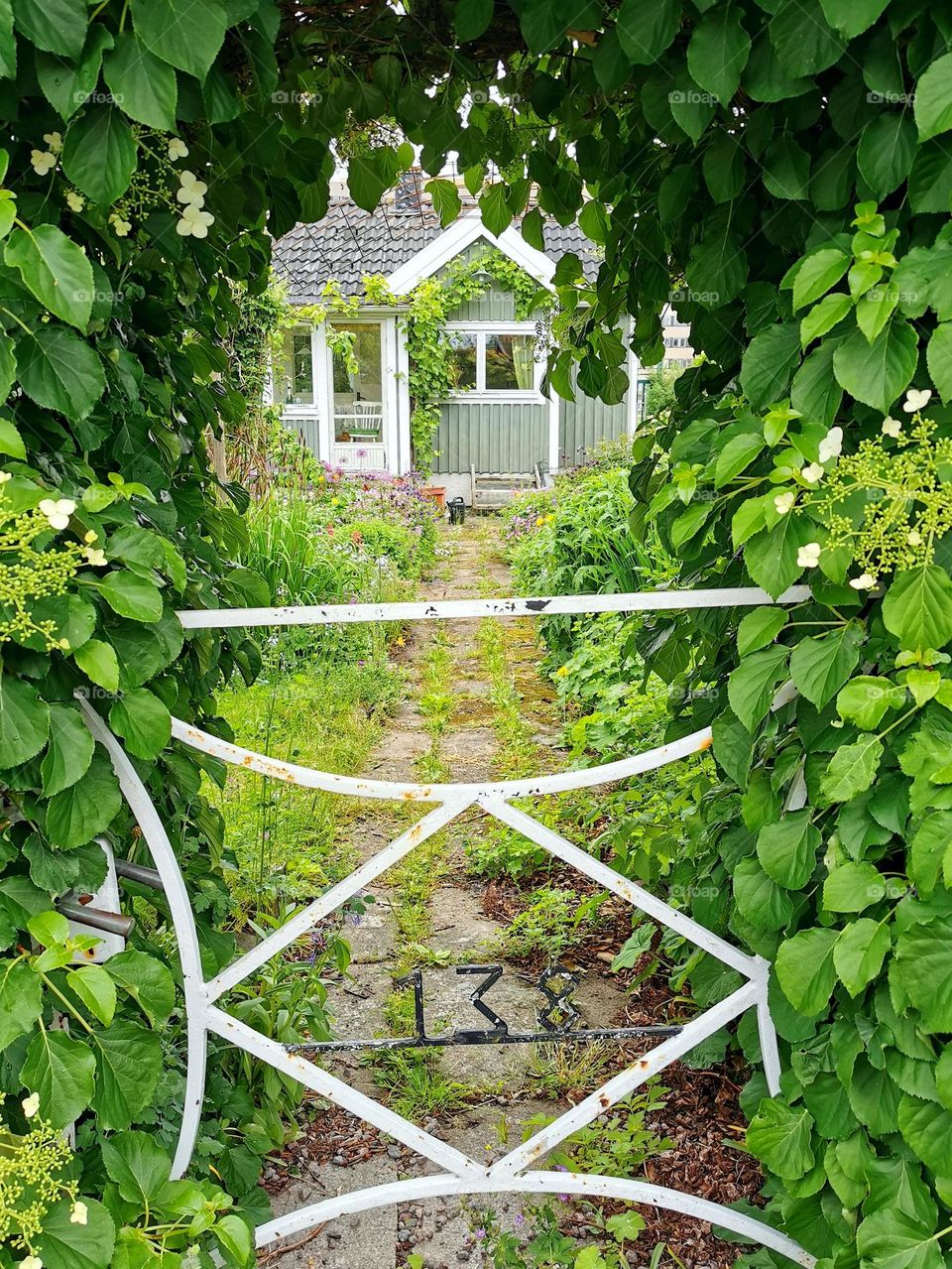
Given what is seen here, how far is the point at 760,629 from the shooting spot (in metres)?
1.40

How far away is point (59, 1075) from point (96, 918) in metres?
0.22

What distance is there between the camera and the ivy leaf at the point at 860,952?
131 centimetres

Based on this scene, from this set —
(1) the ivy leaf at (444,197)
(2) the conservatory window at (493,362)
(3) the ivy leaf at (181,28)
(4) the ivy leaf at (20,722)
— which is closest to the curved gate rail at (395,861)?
(4) the ivy leaf at (20,722)

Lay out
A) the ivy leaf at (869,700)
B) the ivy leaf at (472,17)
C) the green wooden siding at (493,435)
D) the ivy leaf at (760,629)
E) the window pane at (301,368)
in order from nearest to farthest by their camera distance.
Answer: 1. the ivy leaf at (869,700)
2. the ivy leaf at (760,629)
3. the ivy leaf at (472,17)
4. the window pane at (301,368)
5. the green wooden siding at (493,435)

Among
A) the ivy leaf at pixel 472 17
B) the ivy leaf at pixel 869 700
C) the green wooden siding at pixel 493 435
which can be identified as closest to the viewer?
the ivy leaf at pixel 869 700

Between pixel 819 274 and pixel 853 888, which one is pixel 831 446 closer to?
pixel 819 274

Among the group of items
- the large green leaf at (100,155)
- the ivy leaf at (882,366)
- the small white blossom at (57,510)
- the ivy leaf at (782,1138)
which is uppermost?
the large green leaf at (100,155)

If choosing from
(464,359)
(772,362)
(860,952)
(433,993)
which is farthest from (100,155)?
(464,359)

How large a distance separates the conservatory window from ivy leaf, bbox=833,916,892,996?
43.7 ft

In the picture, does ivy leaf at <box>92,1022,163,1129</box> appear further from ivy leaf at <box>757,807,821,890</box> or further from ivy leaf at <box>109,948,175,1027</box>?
ivy leaf at <box>757,807,821,890</box>

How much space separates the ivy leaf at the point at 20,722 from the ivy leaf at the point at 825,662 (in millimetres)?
957

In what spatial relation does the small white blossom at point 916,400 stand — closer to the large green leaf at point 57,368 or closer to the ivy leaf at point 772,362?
the ivy leaf at point 772,362

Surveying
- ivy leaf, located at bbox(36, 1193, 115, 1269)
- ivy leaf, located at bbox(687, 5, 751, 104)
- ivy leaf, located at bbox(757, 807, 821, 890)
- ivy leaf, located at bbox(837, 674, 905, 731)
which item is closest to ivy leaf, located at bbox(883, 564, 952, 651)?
ivy leaf, located at bbox(837, 674, 905, 731)

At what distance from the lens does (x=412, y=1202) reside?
2.10m
